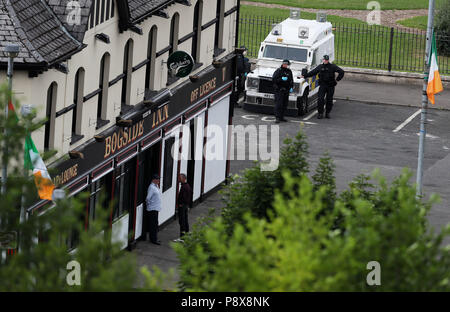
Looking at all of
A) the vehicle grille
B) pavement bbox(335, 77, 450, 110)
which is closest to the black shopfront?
the vehicle grille

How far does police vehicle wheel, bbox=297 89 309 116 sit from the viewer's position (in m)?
37.5

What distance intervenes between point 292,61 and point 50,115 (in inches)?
725

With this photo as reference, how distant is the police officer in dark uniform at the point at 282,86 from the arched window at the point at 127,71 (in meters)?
12.0

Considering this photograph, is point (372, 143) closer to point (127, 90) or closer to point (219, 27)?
point (219, 27)

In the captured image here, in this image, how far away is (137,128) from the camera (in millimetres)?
24641

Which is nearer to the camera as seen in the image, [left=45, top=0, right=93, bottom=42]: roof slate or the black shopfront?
[left=45, top=0, right=93, bottom=42]: roof slate

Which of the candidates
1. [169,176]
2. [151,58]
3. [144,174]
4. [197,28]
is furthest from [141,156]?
[197,28]

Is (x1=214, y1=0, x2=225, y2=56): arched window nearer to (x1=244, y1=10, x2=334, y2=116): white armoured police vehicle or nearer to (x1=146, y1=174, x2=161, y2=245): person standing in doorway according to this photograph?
(x1=146, y1=174, x2=161, y2=245): person standing in doorway

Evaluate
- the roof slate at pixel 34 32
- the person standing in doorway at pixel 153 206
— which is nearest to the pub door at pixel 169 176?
the person standing in doorway at pixel 153 206

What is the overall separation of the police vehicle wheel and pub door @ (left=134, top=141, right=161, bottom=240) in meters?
12.0
